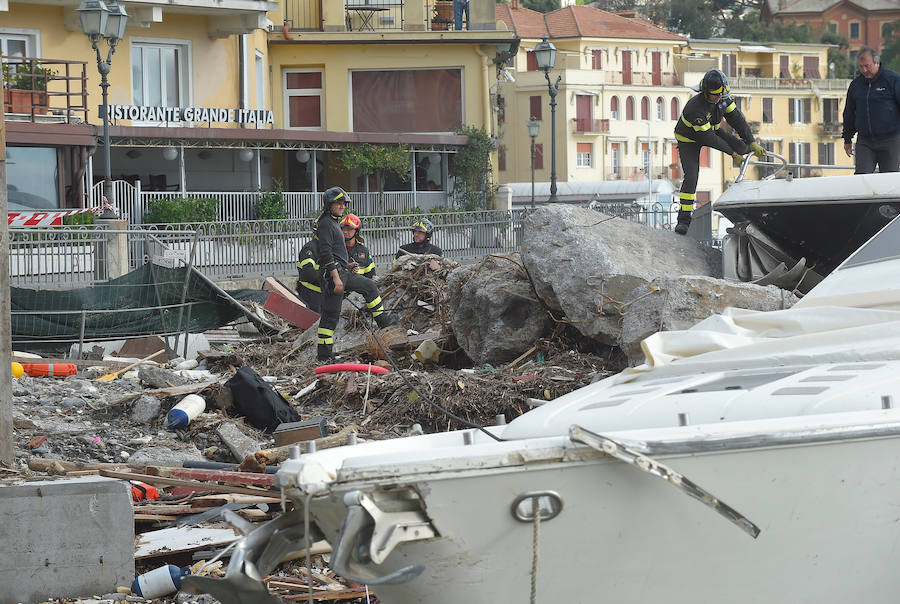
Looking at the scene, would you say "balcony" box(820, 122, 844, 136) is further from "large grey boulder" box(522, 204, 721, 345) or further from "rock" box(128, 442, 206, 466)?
"rock" box(128, 442, 206, 466)

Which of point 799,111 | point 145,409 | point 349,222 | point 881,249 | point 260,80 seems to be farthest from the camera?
point 799,111

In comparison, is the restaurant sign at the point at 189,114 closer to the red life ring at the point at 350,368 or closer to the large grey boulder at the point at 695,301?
the red life ring at the point at 350,368

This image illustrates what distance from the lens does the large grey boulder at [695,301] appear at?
859 centimetres

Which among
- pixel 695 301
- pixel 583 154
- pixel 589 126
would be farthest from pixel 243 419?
pixel 589 126

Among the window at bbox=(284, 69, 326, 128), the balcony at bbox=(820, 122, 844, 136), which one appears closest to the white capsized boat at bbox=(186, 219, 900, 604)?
the window at bbox=(284, 69, 326, 128)

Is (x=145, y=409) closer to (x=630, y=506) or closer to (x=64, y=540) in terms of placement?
(x=64, y=540)

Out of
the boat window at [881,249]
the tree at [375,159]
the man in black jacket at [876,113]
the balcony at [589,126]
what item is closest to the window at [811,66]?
the balcony at [589,126]

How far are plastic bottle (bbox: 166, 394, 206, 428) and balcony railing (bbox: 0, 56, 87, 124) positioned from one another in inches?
690

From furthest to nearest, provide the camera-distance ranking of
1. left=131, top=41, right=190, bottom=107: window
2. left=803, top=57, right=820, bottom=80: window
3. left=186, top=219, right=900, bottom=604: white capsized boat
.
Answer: left=803, top=57, right=820, bottom=80: window, left=131, top=41, right=190, bottom=107: window, left=186, top=219, right=900, bottom=604: white capsized boat

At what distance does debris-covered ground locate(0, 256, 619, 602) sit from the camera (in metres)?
6.28

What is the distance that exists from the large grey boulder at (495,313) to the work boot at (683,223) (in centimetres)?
156

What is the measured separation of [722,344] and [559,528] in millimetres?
1797

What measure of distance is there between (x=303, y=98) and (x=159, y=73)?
Answer: 17.7 ft

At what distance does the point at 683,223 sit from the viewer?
11.4m
